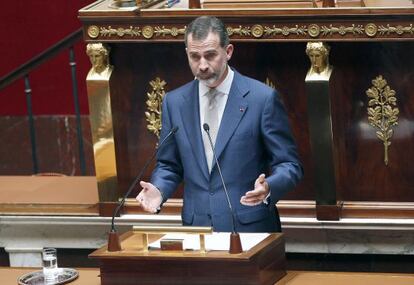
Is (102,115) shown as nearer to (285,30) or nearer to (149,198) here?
(285,30)

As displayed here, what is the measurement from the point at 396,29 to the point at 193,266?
5.40 ft

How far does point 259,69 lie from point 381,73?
506mm

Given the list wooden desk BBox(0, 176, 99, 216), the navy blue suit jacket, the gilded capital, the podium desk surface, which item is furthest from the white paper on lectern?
wooden desk BBox(0, 176, 99, 216)

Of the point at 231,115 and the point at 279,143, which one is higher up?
the point at 231,115

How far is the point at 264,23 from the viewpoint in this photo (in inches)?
218

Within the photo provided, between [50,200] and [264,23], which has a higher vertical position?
[264,23]

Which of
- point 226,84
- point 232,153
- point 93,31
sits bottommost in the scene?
point 232,153

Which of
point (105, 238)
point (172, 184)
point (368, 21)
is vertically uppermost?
point (368, 21)

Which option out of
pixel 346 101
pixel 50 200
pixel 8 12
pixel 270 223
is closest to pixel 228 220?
pixel 270 223

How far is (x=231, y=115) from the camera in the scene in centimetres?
464

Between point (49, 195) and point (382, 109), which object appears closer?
point (382, 109)

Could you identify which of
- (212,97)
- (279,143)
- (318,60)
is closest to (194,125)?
(212,97)

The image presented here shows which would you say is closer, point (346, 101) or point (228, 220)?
point (228, 220)

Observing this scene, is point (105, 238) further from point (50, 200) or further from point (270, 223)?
point (270, 223)
